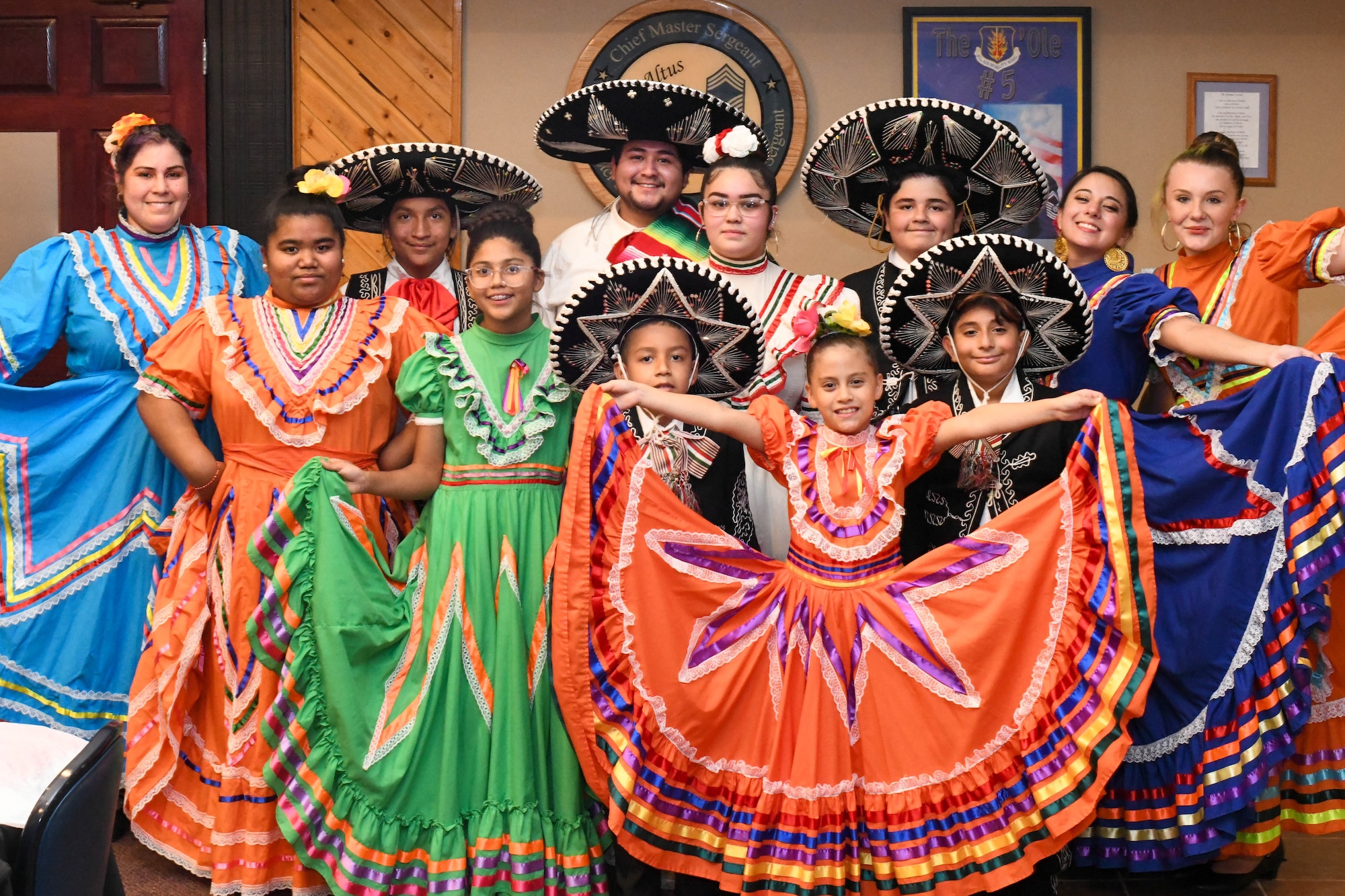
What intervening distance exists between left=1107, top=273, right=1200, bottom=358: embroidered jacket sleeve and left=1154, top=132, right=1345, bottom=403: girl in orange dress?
3.5 inches

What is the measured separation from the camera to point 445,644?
2.76 meters

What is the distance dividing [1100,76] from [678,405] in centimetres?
328

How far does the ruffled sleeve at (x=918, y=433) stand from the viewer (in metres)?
2.77

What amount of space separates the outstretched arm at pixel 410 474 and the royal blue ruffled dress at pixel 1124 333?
1486 mm

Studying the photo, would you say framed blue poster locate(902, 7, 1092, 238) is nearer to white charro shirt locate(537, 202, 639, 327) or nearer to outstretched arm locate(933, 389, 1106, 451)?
white charro shirt locate(537, 202, 639, 327)

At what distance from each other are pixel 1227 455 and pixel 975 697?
0.74 metres

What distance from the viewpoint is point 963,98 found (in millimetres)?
5145

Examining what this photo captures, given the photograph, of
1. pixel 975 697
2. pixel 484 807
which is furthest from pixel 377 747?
pixel 975 697

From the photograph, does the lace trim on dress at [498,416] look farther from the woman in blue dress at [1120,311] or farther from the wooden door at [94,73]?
the wooden door at [94,73]

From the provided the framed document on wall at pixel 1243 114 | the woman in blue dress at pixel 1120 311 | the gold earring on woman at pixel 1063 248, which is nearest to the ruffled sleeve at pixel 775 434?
the woman in blue dress at pixel 1120 311

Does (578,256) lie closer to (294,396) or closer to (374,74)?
(294,396)

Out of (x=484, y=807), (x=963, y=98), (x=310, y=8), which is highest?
(x=310, y=8)

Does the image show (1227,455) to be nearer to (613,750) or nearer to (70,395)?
(613,750)

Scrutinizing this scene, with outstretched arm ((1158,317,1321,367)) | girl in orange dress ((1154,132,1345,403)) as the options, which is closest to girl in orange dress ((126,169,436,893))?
outstretched arm ((1158,317,1321,367))
